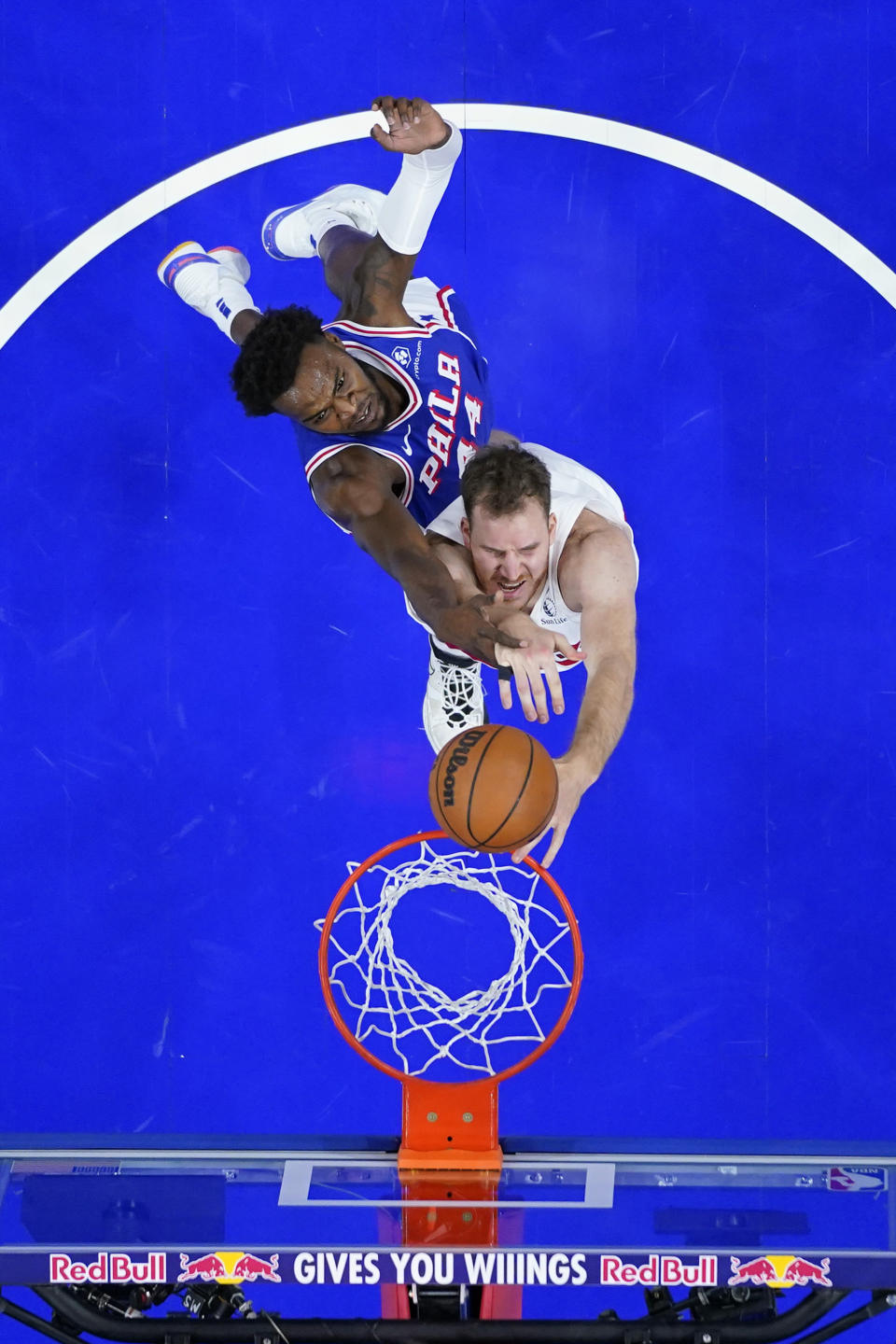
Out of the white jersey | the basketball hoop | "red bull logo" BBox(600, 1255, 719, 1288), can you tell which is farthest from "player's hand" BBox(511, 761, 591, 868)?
"red bull logo" BBox(600, 1255, 719, 1288)

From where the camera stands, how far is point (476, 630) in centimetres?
571

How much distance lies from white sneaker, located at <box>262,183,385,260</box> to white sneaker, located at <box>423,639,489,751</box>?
2.12 meters

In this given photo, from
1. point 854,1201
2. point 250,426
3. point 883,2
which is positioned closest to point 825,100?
point 883,2

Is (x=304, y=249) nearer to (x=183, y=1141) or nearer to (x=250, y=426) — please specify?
(x=250, y=426)

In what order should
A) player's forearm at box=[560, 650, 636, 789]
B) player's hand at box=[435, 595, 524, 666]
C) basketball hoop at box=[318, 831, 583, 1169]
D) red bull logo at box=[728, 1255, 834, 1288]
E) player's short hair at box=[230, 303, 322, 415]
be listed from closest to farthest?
red bull logo at box=[728, 1255, 834, 1288] → player's hand at box=[435, 595, 524, 666] → player's forearm at box=[560, 650, 636, 789] → player's short hair at box=[230, 303, 322, 415] → basketball hoop at box=[318, 831, 583, 1169]

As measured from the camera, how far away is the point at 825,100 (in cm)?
846

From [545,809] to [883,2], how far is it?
5525 mm

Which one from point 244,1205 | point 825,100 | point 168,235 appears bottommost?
point 244,1205

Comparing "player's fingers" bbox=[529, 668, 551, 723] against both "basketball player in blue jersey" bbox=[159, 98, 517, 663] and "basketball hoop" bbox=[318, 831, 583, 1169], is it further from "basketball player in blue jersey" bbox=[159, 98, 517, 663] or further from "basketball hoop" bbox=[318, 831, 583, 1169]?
"basketball hoop" bbox=[318, 831, 583, 1169]

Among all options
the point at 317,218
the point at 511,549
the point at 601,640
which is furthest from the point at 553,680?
the point at 317,218

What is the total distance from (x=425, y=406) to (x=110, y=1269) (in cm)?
375

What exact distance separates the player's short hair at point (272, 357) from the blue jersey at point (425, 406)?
389 millimetres

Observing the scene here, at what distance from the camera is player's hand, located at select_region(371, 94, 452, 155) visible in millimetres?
6352

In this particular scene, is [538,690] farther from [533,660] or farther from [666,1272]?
[666,1272]
